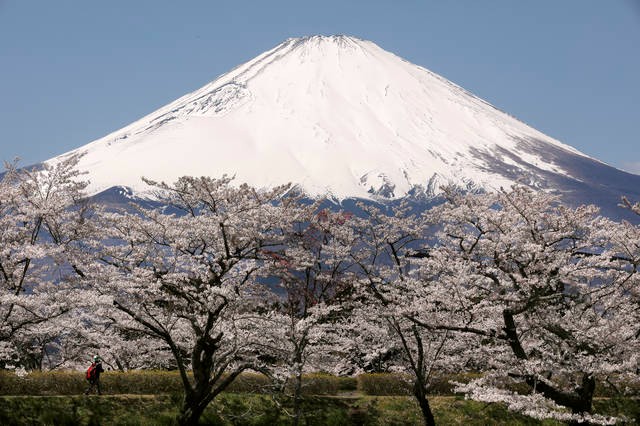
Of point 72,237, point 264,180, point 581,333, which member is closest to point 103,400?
point 72,237

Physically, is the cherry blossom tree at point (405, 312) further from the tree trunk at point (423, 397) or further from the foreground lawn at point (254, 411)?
the foreground lawn at point (254, 411)

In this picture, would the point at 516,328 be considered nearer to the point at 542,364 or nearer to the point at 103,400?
the point at 542,364

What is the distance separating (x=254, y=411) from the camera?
61.9 ft

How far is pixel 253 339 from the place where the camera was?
16.9m

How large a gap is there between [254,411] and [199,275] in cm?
534

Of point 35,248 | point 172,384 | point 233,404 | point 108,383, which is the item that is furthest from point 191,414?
point 172,384

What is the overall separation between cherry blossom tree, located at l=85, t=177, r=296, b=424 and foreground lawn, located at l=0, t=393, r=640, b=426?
186cm

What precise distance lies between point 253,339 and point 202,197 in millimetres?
3768

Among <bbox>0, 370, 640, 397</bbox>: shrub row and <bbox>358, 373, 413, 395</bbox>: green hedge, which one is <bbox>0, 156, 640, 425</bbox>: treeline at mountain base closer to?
<bbox>0, 370, 640, 397</bbox>: shrub row

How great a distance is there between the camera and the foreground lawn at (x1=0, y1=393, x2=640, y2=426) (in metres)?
16.5

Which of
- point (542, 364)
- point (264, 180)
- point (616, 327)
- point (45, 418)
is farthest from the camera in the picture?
point (264, 180)

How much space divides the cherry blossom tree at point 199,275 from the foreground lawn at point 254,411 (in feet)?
6.10

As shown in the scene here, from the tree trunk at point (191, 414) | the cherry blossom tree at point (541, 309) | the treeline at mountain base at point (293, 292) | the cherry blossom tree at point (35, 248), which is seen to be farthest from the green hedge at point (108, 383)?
the cherry blossom tree at point (541, 309)

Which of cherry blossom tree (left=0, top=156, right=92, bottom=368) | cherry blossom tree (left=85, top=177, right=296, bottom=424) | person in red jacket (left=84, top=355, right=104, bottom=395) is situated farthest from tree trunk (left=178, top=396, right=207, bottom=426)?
person in red jacket (left=84, top=355, right=104, bottom=395)
